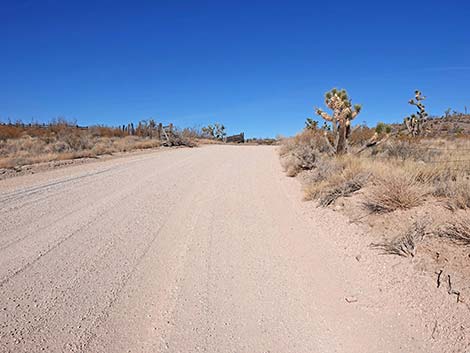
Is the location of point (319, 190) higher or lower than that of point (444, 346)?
higher

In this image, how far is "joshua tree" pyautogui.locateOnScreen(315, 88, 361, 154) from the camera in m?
11.1

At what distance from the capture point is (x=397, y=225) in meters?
4.12

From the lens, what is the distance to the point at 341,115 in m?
11.1

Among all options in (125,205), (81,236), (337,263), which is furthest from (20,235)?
(337,263)

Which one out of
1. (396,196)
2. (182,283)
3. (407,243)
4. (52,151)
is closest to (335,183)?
(396,196)

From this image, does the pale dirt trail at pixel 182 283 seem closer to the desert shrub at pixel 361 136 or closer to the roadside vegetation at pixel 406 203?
the roadside vegetation at pixel 406 203

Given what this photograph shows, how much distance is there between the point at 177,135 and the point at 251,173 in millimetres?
20981

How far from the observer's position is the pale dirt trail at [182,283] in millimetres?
2387

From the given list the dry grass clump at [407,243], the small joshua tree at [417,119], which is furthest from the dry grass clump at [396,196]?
the small joshua tree at [417,119]

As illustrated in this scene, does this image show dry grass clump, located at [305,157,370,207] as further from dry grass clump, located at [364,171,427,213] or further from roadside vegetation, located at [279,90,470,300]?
dry grass clump, located at [364,171,427,213]

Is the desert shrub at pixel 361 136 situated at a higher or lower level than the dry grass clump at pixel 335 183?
higher

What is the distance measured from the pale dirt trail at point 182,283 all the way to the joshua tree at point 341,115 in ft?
21.3

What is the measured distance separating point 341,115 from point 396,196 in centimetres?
719

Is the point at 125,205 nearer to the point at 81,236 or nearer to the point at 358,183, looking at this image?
the point at 81,236
